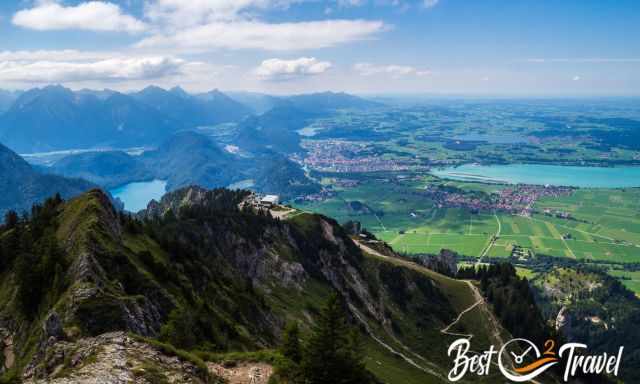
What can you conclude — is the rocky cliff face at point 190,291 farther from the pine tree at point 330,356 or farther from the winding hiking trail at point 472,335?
the pine tree at point 330,356

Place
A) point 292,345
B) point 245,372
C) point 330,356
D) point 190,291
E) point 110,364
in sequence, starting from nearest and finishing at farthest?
point 110,364
point 330,356
point 245,372
point 292,345
point 190,291

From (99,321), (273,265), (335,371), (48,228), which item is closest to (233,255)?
(273,265)

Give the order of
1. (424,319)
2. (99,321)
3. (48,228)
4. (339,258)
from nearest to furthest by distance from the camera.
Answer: (99,321), (48,228), (424,319), (339,258)

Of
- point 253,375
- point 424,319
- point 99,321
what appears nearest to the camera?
point 253,375

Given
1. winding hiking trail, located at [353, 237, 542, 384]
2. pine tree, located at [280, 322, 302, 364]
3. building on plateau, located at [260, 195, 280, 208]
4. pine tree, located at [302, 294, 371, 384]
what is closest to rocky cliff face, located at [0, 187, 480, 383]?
winding hiking trail, located at [353, 237, 542, 384]

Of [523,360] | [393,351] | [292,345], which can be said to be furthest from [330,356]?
[523,360]

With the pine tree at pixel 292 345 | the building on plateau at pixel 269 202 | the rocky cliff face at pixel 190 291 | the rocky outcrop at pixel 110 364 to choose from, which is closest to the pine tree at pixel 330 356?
the pine tree at pixel 292 345

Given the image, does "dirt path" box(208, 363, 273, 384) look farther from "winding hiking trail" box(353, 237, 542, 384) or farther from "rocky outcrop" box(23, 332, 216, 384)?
"winding hiking trail" box(353, 237, 542, 384)

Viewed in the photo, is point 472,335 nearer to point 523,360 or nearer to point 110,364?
point 523,360

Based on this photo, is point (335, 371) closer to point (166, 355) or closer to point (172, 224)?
point (166, 355)
